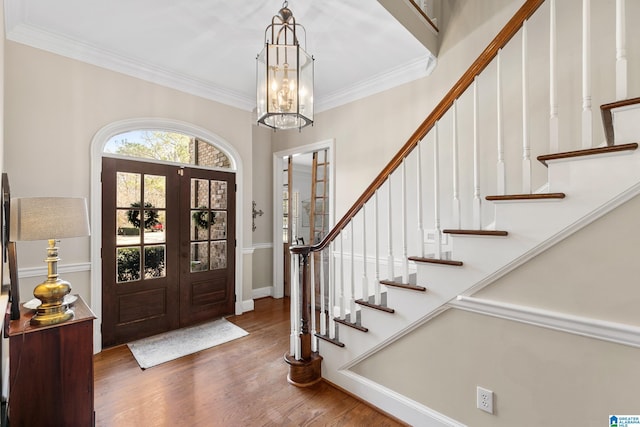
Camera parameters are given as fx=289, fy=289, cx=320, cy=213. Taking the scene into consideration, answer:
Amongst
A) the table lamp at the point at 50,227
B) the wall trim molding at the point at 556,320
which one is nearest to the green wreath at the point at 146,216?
the table lamp at the point at 50,227

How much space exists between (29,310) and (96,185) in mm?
1297

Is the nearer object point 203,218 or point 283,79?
point 283,79

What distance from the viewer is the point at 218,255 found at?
365cm

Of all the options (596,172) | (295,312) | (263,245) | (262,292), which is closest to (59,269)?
(295,312)

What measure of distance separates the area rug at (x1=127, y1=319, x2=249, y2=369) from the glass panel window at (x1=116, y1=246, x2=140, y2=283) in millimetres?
670

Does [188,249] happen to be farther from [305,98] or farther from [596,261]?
[596,261]

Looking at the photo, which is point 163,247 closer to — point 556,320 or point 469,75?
point 469,75

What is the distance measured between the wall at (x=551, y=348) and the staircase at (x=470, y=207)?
0.08 m

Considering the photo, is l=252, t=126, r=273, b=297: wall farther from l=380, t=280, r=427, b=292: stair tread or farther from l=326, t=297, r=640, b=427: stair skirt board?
l=380, t=280, r=427, b=292: stair tread

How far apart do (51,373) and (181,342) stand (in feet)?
4.79

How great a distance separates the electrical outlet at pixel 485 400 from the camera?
158 cm

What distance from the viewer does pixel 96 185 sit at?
2.72 m

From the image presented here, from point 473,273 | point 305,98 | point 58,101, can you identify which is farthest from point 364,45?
point 58,101

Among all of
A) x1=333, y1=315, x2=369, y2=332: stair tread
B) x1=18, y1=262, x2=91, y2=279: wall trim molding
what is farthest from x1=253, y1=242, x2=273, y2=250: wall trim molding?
x1=333, y1=315, x2=369, y2=332: stair tread
